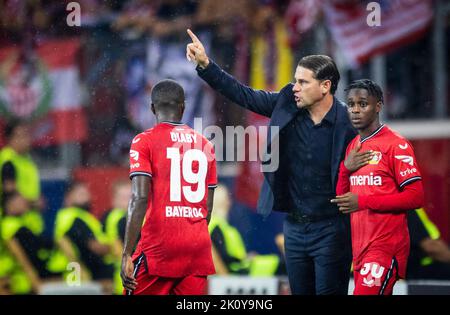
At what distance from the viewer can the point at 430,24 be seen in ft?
24.6

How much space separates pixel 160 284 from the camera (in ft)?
15.6

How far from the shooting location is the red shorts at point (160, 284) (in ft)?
→ 15.5

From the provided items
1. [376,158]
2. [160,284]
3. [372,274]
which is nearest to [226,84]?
[376,158]

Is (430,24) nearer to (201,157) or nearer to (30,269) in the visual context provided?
(201,157)

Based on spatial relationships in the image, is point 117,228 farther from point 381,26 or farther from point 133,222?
point 381,26

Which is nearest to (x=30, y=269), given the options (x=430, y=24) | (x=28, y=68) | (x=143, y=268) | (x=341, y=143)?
(x=28, y=68)

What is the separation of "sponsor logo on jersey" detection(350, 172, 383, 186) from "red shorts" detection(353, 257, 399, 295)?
414mm

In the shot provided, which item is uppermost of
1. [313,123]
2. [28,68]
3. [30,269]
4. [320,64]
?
[28,68]

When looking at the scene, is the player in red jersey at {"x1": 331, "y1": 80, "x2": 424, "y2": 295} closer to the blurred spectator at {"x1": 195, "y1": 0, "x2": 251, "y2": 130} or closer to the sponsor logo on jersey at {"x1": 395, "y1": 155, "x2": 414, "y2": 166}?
the sponsor logo on jersey at {"x1": 395, "y1": 155, "x2": 414, "y2": 166}

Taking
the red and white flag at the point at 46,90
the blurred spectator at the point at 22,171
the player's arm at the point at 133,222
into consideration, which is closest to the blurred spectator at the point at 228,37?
the red and white flag at the point at 46,90

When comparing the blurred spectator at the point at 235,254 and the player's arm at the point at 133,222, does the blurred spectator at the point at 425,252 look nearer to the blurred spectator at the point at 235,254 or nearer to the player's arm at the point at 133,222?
the blurred spectator at the point at 235,254

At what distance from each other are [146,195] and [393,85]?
139 inches

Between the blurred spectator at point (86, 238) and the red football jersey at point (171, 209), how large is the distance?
248 centimetres

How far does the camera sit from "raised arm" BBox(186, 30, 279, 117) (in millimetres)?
4961
